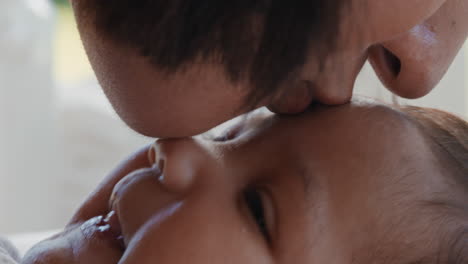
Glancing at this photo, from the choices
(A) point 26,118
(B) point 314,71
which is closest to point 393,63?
(B) point 314,71

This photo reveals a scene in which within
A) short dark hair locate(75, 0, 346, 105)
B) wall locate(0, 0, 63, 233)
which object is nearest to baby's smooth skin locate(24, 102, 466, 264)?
short dark hair locate(75, 0, 346, 105)

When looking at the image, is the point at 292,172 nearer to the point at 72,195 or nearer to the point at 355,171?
the point at 355,171

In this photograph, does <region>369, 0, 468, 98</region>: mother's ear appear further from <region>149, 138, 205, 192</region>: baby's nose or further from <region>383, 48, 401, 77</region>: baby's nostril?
<region>149, 138, 205, 192</region>: baby's nose

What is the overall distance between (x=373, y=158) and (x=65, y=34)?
2189 mm

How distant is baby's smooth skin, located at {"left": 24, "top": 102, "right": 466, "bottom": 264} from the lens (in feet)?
1.72

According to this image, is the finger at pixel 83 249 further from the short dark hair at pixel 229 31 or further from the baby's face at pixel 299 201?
the short dark hair at pixel 229 31

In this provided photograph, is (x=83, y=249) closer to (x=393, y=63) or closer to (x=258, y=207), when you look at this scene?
(x=258, y=207)

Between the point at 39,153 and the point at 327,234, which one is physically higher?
the point at 327,234

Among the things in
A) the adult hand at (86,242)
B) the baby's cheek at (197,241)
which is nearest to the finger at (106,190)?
the adult hand at (86,242)

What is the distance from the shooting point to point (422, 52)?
1.74 ft

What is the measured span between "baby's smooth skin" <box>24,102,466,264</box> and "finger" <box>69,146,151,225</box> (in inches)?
2.4

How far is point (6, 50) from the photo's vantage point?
1214 mm

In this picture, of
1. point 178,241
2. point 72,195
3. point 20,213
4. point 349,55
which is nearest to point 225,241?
point 178,241

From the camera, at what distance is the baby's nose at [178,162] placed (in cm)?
54
